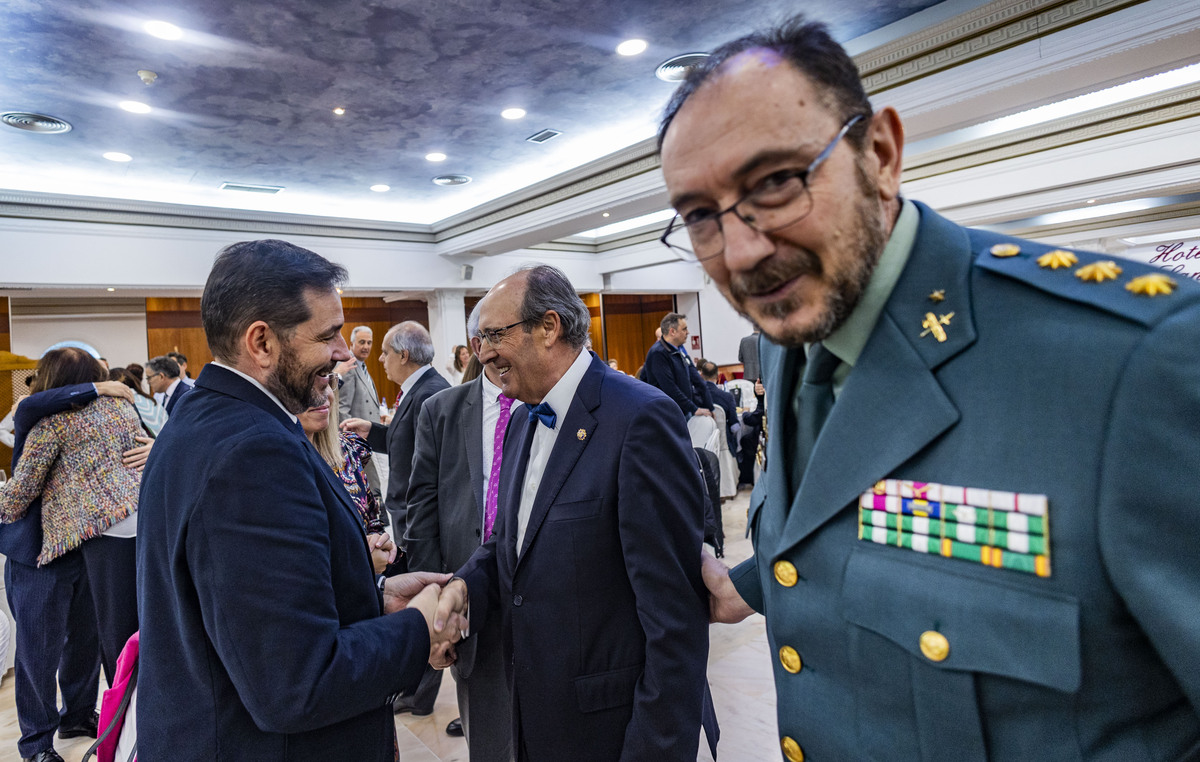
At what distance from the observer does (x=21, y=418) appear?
2.83 m

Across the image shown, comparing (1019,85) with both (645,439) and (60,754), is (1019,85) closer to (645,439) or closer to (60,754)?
(645,439)

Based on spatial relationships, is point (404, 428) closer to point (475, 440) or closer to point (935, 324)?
point (475, 440)

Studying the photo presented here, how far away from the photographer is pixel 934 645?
0.69 meters

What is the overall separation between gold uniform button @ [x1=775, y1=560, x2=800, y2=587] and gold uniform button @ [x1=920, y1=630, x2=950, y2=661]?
0.17m

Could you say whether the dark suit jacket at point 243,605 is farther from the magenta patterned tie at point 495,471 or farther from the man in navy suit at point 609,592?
the magenta patterned tie at point 495,471

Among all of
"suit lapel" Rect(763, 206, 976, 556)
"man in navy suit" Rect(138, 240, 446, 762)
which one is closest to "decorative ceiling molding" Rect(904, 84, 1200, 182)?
"suit lapel" Rect(763, 206, 976, 556)

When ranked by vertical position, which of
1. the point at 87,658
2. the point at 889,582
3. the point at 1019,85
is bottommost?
the point at 87,658

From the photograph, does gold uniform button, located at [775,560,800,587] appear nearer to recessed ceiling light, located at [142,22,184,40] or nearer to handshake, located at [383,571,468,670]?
handshake, located at [383,571,468,670]

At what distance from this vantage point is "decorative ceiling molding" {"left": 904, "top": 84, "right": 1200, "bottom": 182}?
275 inches

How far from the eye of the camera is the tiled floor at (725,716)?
2.71 metres

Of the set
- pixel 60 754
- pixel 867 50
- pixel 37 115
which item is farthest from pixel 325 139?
pixel 60 754

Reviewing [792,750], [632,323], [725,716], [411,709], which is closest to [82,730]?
[411,709]

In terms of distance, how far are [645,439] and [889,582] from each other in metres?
0.83

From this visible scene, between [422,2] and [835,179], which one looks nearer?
[835,179]
